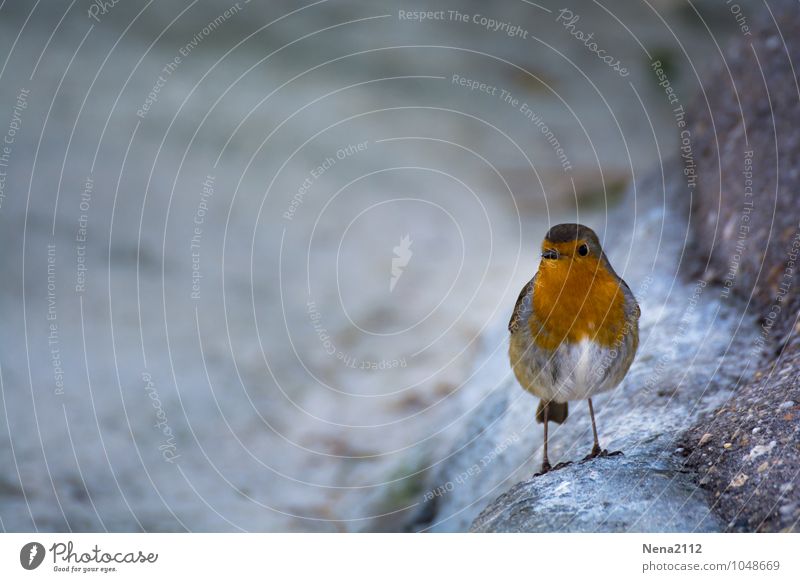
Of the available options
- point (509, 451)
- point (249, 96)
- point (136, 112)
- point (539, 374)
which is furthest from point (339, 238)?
point (539, 374)

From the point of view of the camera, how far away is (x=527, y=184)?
15.6 feet

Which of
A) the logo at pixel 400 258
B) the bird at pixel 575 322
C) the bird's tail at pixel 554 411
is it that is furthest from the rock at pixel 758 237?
the logo at pixel 400 258

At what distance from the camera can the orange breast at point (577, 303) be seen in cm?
190

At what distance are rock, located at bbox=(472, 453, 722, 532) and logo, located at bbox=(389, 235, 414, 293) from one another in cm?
245

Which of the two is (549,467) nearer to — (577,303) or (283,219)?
(577,303)

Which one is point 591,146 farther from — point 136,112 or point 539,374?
point 539,374

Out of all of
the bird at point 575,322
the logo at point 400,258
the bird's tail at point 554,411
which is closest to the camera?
the bird at point 575,322

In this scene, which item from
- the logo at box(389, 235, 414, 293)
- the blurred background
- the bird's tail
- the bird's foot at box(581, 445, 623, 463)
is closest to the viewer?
the bird's foot at box(581, 445, 623, 463)

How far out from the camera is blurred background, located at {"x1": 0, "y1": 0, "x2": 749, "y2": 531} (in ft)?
10.4
